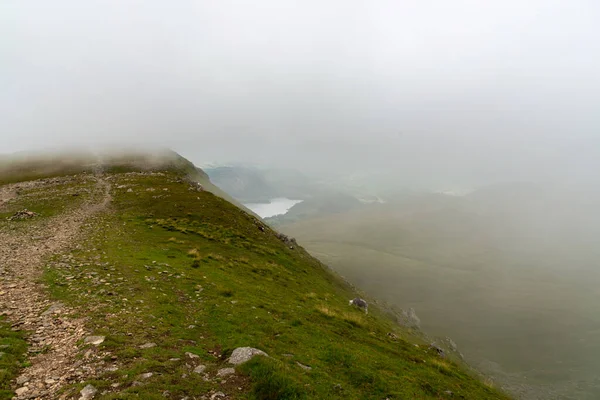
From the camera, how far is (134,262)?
1014 inches

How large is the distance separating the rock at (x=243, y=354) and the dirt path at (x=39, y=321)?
5279 millimetres

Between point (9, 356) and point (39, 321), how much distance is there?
4000 millimetres

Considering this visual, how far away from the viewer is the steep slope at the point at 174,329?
34.6 feet

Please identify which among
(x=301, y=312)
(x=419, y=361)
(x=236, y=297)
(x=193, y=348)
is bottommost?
(x=419, y=361)

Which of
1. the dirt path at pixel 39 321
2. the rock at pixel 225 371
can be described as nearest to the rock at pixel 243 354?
the rock at pixel 225 371

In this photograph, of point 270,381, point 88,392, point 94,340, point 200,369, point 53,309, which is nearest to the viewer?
point 88,392

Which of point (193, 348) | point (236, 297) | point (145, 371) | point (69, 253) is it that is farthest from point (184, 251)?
point (145, 371)

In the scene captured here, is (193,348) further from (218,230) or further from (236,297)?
(218,230)

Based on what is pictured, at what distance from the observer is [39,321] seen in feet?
45.5

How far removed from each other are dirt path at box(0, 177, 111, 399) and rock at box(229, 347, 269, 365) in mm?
5279

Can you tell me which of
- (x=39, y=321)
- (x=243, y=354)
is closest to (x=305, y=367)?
(x=243, y=354)

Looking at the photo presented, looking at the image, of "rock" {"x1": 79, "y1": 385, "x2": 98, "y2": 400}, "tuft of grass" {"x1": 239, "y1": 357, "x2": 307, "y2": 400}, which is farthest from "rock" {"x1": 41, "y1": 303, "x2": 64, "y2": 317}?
"tuft of grass" {"x1": 239, "y1": 357, "x2": 307, "y2": 400}

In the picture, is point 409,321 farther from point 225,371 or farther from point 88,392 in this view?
point 88,392

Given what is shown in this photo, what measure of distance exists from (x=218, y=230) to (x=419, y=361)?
34545 mm
